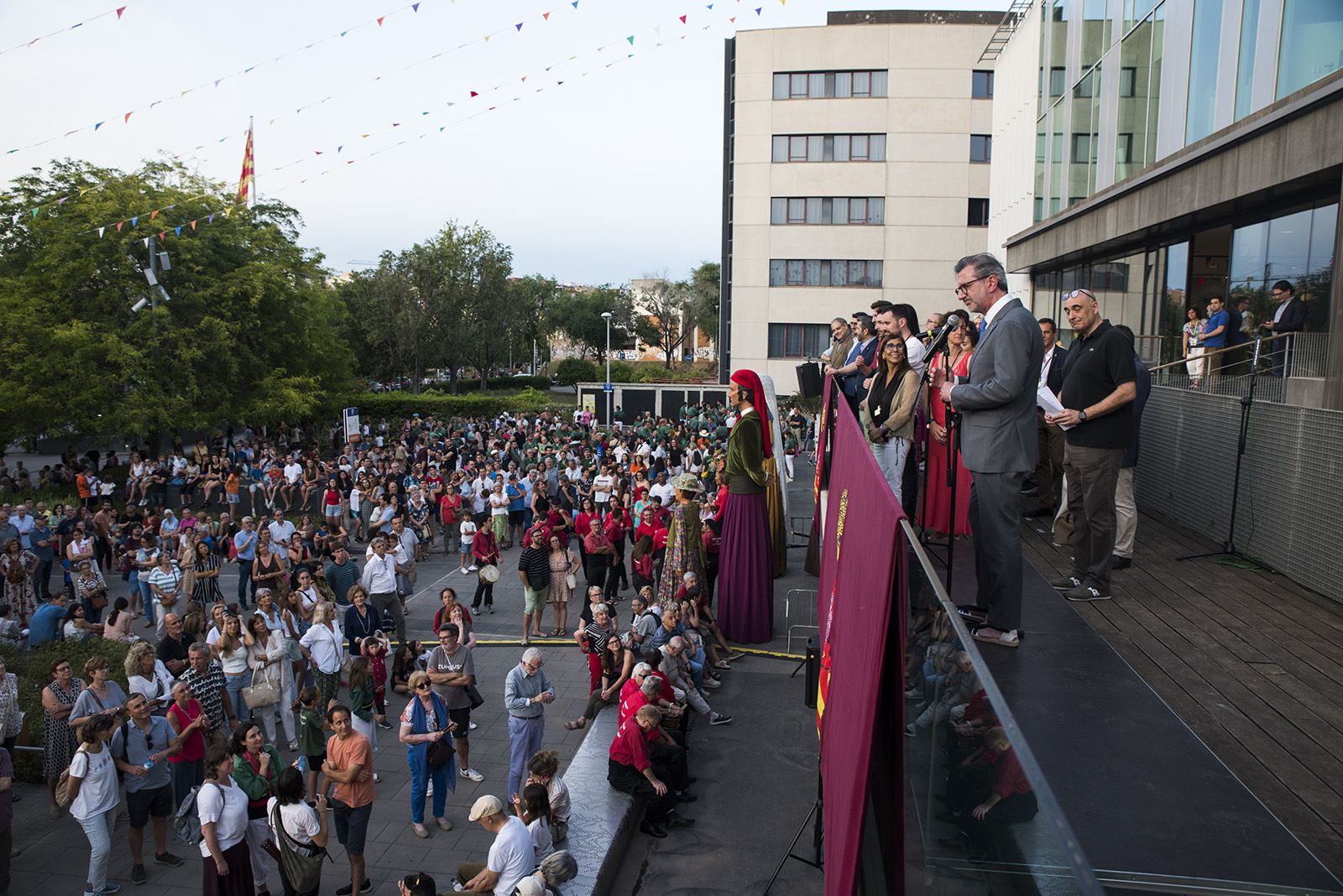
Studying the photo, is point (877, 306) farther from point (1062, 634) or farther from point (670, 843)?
point (670, 843)

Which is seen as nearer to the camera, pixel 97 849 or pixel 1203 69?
pixel 97 849

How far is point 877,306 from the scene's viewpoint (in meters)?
7.04

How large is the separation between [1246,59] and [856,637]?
29.2ft

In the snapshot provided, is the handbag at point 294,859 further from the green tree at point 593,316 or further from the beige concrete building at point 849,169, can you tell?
the green tree at point 593,316

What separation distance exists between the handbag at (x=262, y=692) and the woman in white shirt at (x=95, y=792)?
7.19 feet

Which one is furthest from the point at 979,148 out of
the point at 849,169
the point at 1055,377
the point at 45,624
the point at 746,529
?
the point at 45,624

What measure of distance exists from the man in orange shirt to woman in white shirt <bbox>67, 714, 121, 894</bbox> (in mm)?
1836

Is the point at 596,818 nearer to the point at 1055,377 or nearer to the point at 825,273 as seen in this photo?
the point at 1055,377

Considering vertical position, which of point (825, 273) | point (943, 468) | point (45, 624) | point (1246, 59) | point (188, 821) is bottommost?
point (188, 821)

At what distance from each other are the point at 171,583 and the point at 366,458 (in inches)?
539

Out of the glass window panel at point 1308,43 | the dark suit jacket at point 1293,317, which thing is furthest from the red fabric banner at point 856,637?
the dark suit jacket at point 1293,317

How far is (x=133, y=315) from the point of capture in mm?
27938

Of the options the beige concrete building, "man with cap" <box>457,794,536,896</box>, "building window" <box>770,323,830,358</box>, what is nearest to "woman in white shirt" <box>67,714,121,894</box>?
"man with cap" <box>457,794,536,896</box>

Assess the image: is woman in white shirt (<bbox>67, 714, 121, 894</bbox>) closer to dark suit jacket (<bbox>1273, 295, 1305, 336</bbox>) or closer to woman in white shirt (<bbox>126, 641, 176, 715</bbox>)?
woman in white shirt (<bbox>126, 641, 176, 715</bbox>)
